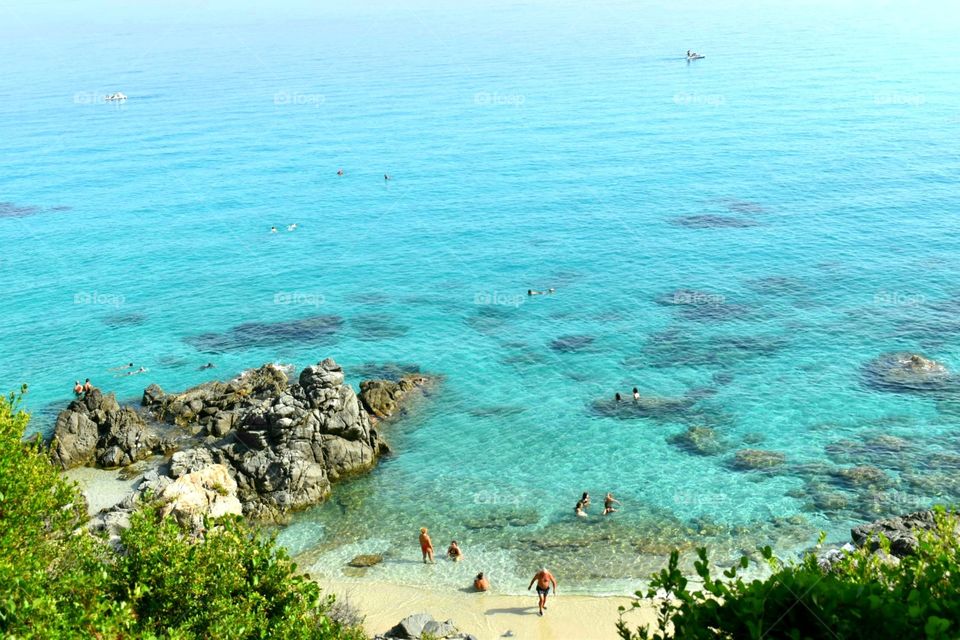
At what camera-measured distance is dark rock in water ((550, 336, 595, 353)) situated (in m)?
61.0

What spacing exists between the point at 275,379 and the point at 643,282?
3422 centimetres

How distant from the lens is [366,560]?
3903 cm

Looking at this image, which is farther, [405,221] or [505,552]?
[405,221]

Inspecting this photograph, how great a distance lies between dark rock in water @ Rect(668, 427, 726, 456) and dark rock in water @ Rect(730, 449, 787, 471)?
1.26m

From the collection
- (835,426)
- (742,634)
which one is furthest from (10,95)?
(742,634)

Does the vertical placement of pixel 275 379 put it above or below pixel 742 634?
below

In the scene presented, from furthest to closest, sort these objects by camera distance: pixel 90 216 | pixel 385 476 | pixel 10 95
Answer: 1. pixel 10 95
2. pixel 90 216
3. pixel 385 476

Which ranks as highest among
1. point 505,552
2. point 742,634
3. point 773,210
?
point 742,634

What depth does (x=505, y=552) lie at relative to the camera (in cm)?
3925

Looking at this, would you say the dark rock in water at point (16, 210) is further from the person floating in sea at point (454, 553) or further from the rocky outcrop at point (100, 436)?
the person floating in sea at point (454, 553)

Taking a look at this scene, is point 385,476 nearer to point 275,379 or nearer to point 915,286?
point 275,379

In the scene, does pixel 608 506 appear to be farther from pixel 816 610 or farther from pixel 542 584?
pixel 816 610

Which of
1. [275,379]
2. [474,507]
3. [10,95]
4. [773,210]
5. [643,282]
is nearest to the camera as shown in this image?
[474,507]

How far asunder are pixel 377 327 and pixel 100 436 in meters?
23.4
